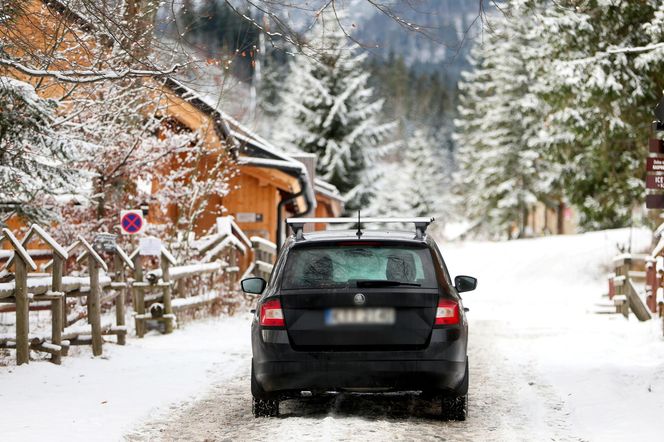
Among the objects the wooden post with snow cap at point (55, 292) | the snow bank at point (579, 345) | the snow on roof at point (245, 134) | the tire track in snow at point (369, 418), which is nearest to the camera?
the tire track in snow at point (369, 418)

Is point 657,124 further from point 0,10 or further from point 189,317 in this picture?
point 189,317

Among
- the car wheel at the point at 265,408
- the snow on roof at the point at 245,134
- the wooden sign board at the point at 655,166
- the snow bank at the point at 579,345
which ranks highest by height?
the snow on roof at the point at 245,134

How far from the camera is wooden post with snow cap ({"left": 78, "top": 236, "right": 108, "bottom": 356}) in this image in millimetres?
11039

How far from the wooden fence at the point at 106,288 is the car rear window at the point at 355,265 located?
11.9ft

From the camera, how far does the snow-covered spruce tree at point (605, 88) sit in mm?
20797

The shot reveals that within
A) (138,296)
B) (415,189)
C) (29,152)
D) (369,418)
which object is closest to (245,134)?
(138,296)

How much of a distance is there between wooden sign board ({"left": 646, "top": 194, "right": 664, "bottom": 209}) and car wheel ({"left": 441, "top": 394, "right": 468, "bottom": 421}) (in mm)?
4572

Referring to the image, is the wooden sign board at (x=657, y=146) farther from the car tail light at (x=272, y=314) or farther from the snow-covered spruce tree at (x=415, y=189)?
the snow-covered spruce tree at (x=415, y=189)

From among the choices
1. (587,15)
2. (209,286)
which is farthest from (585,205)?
(209,286)

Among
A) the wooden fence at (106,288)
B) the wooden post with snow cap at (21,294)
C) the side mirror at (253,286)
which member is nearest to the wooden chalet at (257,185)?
the wooden fence at (106,288)

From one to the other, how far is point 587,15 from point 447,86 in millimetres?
137242

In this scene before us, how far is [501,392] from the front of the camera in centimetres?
899

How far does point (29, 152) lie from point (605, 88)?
14.8 meters

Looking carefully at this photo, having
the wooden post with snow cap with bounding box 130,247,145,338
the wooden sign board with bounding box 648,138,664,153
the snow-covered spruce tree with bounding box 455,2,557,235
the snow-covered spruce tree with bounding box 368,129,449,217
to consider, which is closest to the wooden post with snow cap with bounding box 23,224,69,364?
the wooden post with snow cap with bounding box 130,247,145,338
